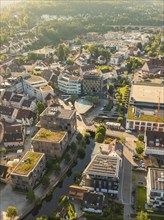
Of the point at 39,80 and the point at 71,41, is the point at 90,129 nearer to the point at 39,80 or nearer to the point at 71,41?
the point at 39,80

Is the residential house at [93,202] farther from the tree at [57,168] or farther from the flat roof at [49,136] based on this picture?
the flat roof at [49,136]

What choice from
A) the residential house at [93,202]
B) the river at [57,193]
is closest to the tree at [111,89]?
the river at [57,193]

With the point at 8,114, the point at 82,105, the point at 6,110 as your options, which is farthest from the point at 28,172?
the point at 82,105

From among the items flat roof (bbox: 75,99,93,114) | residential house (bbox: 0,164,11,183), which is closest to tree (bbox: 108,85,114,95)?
flat roof (bbox: 75,99,93,114)

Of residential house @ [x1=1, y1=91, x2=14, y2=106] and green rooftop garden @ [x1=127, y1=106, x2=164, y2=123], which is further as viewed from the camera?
residential house @ [x1=1, y1=91, x2=14, y2=106]

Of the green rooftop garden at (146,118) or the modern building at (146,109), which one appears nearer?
the green rooftop garden at (146,118)

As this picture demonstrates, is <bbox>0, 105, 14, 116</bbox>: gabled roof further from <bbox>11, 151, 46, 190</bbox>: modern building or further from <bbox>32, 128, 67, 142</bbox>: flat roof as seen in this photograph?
<bbox>11, 151, 46, 190</bbox>: modern building

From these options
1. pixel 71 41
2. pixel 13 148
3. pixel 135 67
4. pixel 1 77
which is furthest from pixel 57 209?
pixel 71 41
